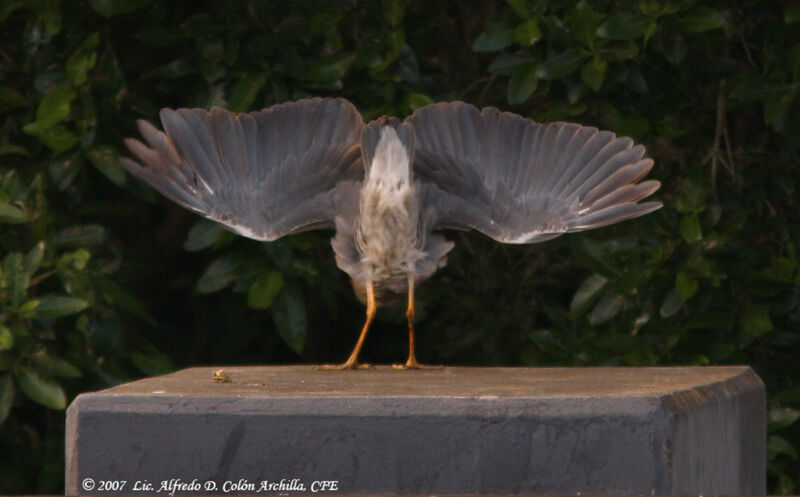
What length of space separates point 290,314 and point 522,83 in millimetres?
969

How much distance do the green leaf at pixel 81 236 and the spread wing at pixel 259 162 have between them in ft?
1.85

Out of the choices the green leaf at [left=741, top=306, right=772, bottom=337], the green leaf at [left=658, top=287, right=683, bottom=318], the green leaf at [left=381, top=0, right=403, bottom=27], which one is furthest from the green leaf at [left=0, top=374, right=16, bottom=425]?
the green leaf at [left=741, top=306, right=772, bottom=337]

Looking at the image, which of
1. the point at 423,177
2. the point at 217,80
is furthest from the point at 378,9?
the point at 423,177

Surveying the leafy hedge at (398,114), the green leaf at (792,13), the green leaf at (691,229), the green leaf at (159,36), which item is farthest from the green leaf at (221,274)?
the green leaf at (792,13)

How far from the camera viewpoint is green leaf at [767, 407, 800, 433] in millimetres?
4039

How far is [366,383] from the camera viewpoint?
9.95 feet

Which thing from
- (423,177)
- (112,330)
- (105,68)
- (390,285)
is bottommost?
(112,330)

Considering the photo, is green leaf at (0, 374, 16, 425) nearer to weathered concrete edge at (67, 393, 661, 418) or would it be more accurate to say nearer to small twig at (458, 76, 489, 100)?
weathered concrete edge at (67, 393, 661, 418)

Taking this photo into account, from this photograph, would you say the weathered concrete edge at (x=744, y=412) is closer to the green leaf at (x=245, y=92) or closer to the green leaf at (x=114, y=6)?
the green leaf at (x=245, y=92)

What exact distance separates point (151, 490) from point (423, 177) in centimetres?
123

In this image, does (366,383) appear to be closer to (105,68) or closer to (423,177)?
(423,177)

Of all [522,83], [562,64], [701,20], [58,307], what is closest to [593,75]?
[562,64]

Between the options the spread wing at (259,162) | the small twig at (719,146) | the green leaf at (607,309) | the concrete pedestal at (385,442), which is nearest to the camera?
the concrete pedestal at (385,442)

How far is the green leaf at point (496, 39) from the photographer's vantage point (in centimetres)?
404
